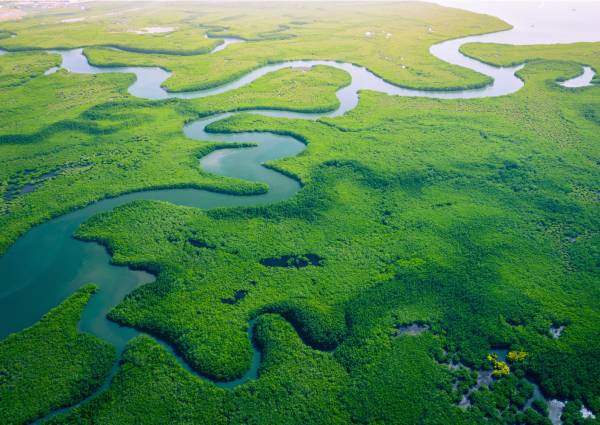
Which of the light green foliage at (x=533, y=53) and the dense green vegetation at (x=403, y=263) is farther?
the light green foliage at (x=533, y=53)

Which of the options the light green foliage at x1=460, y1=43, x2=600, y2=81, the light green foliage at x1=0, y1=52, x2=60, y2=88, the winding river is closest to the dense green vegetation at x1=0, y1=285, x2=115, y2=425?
the winding river

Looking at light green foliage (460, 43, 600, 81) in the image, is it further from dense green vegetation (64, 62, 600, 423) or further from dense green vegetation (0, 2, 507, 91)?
dense green vegetation (64, 62, 600, 423)

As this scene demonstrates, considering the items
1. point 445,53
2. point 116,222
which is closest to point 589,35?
point 445,53

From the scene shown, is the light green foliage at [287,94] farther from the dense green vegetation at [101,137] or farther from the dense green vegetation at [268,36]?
the dense green vegetation at [268,36]

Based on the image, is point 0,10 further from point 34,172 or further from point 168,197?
point 168,197

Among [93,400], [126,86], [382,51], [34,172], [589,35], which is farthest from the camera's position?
[589,35]

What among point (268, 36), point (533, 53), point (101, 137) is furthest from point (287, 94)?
point (533, 53)

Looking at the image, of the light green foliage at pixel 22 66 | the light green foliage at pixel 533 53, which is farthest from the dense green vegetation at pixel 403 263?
the light green foliage at pixel 22 66
